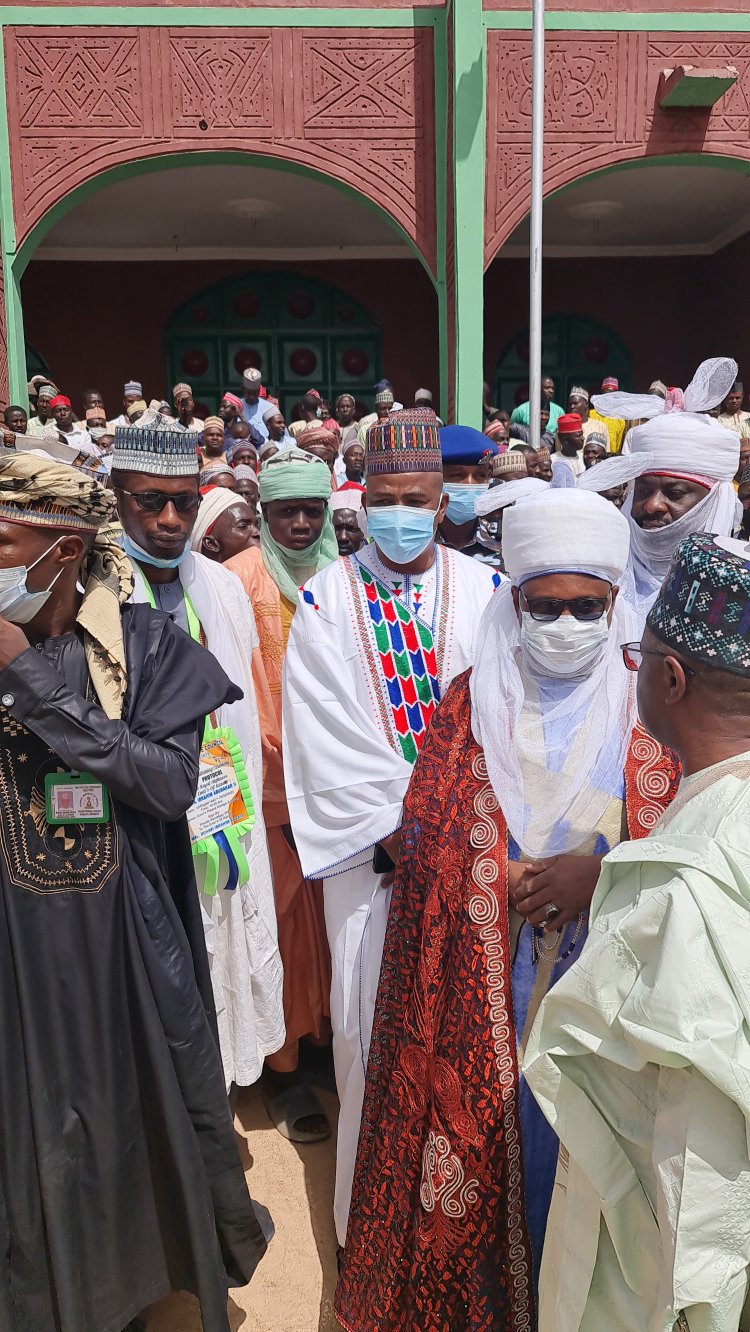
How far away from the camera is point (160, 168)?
Result: 966cm

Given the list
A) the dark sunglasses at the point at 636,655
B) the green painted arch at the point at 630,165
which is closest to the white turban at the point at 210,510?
the dark sunglasses at the point at 636,655

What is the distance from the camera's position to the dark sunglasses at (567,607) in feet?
6.53

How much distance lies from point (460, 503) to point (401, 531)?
5.50ft

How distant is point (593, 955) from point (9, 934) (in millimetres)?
1186

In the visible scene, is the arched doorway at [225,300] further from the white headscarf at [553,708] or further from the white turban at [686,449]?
the white headscarf at [553,708]

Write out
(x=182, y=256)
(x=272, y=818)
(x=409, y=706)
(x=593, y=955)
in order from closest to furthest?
(x=593, y=955) < (x=409, y=706) < (x=272, y=818) < (x=182, y=256)

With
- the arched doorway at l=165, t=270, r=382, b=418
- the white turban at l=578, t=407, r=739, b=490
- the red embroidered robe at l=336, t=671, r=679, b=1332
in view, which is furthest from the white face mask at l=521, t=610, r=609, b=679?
the arched doorway at l=165, t=270, r=382, b=418

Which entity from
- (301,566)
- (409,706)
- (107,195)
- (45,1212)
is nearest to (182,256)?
(107,195)

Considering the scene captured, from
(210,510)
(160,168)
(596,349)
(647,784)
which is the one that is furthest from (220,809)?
(596,349)

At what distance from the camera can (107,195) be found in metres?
11.6

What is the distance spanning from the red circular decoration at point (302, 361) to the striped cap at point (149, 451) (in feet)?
38.7

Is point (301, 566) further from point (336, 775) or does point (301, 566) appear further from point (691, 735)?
point (691, 735)

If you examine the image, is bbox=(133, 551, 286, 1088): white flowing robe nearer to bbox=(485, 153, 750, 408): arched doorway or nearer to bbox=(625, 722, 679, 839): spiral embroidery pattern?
bbox=(625, 722, 679, 839): spiral embroidery pattern

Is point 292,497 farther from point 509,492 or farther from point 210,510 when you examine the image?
point 509,492
